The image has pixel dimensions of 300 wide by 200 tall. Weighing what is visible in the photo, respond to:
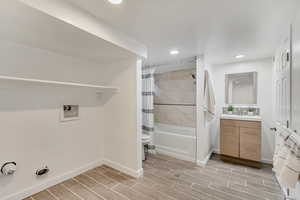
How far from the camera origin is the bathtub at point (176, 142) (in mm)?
3002

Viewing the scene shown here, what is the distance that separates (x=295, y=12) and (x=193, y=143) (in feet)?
8.11

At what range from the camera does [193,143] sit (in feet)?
9.71

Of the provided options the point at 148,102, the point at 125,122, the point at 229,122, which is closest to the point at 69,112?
the point at 125,122

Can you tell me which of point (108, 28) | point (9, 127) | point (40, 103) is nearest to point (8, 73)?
point (40, 103)

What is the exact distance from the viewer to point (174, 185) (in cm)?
213

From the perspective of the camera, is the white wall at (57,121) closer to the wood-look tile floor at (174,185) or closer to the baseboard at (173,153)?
the wood-look tile floor at (174,185)

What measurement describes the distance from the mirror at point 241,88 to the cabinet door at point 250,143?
748 millimetres

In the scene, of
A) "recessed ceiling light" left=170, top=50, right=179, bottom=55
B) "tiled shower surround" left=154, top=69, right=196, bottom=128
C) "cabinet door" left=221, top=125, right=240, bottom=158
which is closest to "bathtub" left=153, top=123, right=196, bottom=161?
"tiled shower surround" left=154, top=69, right=196, bottom=128

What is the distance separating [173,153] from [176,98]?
1400 millimetres

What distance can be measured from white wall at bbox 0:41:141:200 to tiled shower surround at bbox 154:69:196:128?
62.0 inches

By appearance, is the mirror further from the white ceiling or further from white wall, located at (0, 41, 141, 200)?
white wall, located at (0, 41, 141, 200)

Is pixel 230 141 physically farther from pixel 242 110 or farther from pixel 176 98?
pixel 176 98

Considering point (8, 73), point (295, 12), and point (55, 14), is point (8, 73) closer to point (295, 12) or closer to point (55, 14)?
point (55, 14)

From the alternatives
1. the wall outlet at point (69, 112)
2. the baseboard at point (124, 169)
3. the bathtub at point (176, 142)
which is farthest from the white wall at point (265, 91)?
the wall outlet at point (69, 112)
